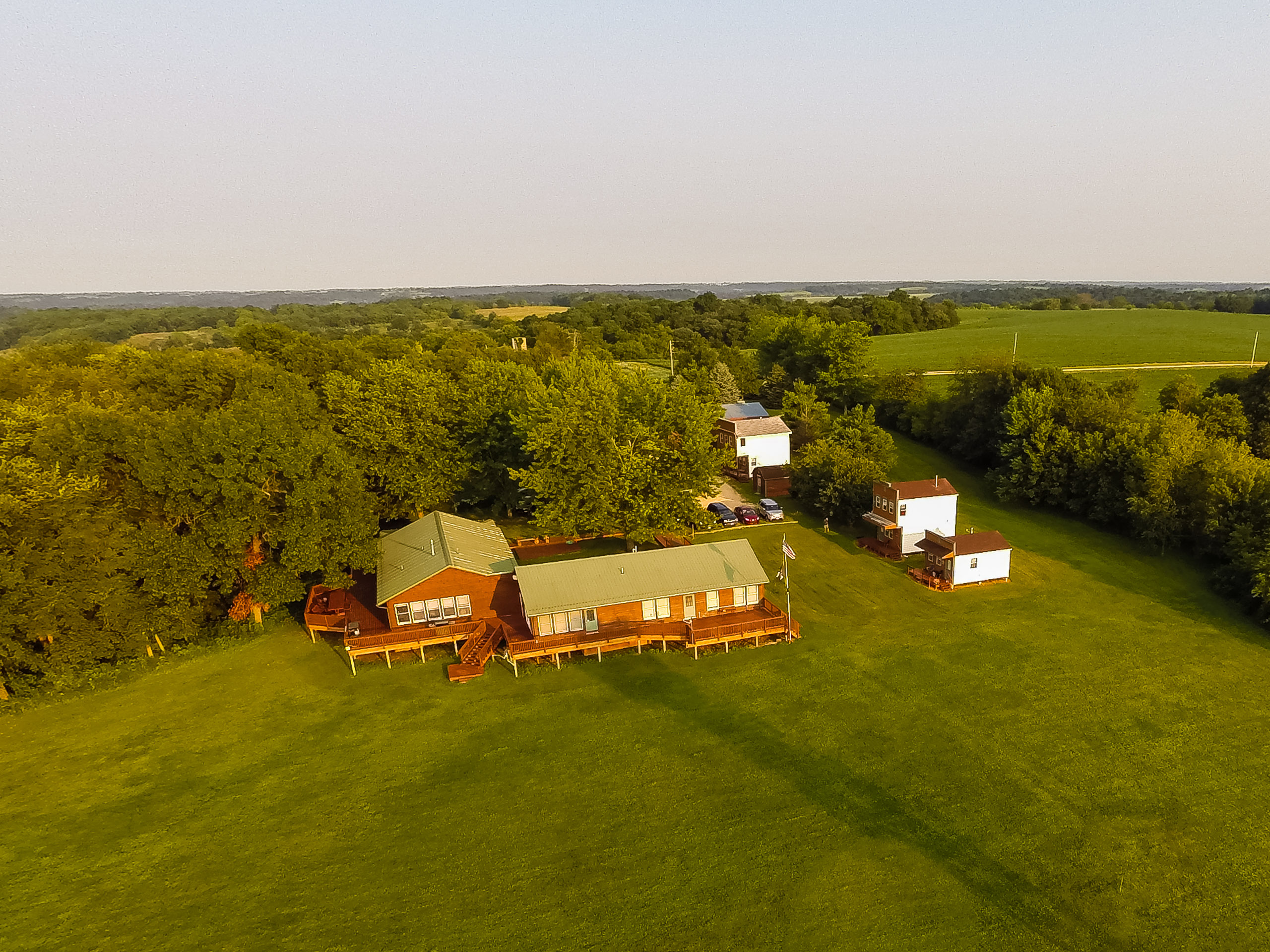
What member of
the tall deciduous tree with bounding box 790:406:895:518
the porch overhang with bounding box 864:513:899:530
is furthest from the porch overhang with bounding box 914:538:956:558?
the tall deciduous tree with bounding box 790:406:895:518

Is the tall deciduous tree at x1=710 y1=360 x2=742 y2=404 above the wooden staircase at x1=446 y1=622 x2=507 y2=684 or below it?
above

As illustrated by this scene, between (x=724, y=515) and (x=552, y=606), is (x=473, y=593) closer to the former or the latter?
(x=552, y=606)

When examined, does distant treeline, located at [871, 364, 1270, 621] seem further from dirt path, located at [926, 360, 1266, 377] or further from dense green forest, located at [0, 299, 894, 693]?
dense green forest, located at [0, 299, 894, 693]

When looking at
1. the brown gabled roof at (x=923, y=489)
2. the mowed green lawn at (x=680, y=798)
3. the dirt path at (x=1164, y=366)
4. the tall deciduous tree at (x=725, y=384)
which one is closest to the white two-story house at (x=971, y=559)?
the brown gabled roof at (x=923, y=489)

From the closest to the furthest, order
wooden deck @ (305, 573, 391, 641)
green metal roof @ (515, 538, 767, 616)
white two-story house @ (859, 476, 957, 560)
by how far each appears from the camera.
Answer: green metal roof @ (515, 538, 767, 616), wooden deck @ (305, 573, 391, 641), white two-story house @ (859, 476, 957, 560)

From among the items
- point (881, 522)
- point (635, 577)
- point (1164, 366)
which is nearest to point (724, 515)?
point (881, 522)

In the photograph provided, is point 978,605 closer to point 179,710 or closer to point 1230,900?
point 1230,900

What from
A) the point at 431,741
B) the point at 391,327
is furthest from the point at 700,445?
the point at 391,327
